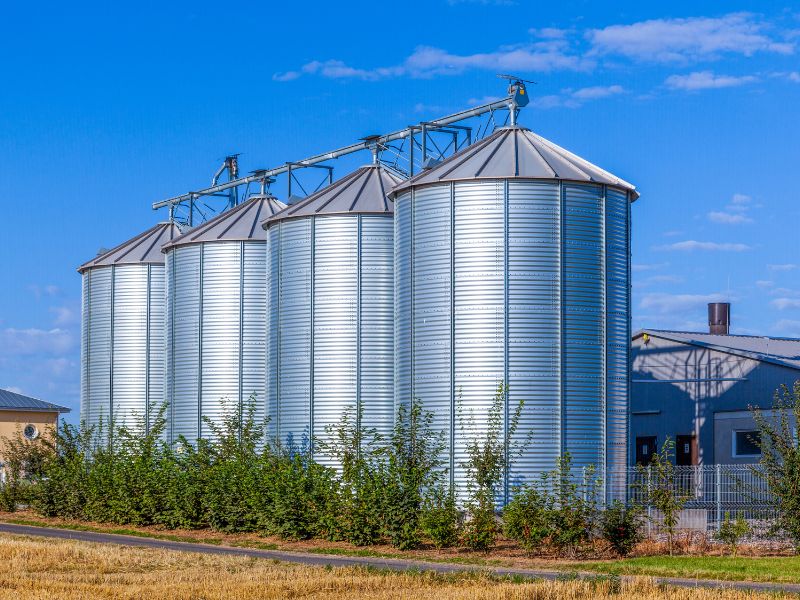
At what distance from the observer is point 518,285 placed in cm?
3641

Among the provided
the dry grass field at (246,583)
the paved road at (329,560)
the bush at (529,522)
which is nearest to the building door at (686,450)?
the bush at (529,522)

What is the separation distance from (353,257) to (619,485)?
12005 mm

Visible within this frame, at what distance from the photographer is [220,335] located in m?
48.1

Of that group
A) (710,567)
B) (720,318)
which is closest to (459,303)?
(710,567)

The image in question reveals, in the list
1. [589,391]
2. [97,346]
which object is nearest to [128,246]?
[97,346]

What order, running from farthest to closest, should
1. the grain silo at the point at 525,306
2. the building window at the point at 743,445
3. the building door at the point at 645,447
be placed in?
1. the building door at the point at 645,447
2. the building window at the point at 743,445
3. the grain silo at the point at 525,306

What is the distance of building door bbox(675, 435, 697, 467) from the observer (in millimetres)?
52594

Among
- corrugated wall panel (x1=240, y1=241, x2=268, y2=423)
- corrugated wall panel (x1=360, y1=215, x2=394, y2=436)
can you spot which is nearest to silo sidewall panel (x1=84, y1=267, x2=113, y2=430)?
corrugated wall panel (x1=240, y1=241, x2=268, y2=423)

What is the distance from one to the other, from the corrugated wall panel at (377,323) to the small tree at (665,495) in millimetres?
10214

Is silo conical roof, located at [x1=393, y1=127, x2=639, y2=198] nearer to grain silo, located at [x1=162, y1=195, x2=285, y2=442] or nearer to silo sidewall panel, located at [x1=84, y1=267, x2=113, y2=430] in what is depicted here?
grain silo, located at [x1=162, y1=195, x2=285, y2=442]

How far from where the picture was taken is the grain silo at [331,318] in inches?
1639

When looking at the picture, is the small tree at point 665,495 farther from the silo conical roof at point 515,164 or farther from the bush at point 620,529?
the silo conical roof at point 515,164

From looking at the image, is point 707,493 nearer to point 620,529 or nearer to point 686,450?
point 620,529

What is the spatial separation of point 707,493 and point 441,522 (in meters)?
8.47
